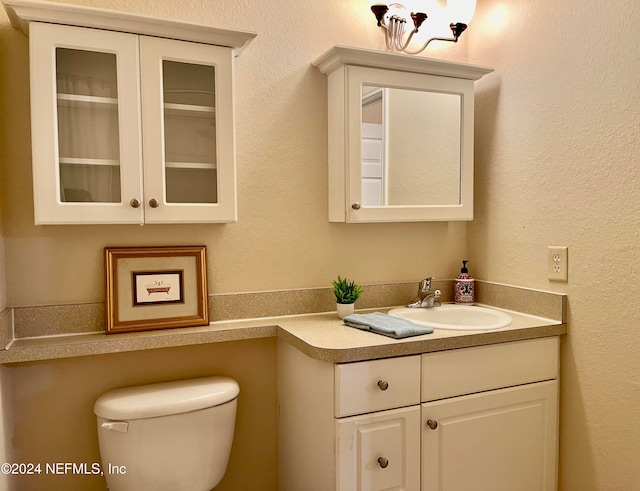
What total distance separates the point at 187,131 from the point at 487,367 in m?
1.24

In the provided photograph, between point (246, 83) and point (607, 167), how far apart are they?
124 centimetres

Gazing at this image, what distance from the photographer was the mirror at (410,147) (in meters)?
1.87

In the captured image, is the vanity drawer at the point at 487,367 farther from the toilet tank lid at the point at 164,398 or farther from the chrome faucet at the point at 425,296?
the toilet tank lid at the point at 164,398

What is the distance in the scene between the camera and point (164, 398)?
155 cm

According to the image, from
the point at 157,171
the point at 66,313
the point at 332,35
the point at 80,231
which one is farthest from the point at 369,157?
the point at 66,313

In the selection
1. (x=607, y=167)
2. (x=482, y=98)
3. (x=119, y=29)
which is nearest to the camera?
(x=119, y=29)

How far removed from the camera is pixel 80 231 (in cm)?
162

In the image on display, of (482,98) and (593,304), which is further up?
(482,98)

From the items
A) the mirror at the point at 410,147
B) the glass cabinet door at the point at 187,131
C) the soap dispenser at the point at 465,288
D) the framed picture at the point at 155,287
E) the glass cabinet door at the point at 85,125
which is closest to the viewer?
the glass cabinet door at the point at 85,125

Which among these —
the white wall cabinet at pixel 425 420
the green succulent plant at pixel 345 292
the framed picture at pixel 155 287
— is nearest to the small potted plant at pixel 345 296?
the green succulent plant at pixel 345 292

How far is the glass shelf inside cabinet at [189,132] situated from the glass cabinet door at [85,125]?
0.33 feet

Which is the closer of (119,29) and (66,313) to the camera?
(119,29)

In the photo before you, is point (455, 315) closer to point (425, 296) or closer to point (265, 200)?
point (425, 296)

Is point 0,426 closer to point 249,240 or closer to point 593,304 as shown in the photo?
point 249,240
